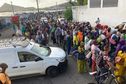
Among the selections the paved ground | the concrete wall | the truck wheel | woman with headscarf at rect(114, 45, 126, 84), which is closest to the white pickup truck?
the truck wheel

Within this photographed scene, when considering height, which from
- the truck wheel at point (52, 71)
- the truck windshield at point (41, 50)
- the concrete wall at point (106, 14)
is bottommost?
the truck wheel at point (52, 71)

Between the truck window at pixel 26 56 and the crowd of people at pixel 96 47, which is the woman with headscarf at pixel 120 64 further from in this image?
the truck window at pixel 26 56

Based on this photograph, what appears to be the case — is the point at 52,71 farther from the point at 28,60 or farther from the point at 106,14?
the point at 106,14

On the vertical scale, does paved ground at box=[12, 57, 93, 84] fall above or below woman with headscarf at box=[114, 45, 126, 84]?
below

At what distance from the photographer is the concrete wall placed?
57.6 feet

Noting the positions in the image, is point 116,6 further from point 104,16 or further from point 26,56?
point 26,56

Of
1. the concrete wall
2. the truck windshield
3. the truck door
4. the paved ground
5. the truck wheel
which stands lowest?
the paved ground

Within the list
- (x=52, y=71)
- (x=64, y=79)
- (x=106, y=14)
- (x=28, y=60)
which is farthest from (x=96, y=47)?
(x=106, y=14)

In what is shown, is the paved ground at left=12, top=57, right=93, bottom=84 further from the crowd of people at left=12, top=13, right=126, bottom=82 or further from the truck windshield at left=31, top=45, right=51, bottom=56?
the truck windshield at left=31, top=45, right=51, bottom=56

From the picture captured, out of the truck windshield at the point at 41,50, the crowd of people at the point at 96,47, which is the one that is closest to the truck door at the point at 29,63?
the truck windshield at the point at 41,50

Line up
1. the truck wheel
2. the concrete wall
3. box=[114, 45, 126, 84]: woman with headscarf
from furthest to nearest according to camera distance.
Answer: the concrete wall < the truck wheel < box=[114, 45, 126, 84]: woman with headscarf

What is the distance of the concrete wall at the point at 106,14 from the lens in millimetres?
17569

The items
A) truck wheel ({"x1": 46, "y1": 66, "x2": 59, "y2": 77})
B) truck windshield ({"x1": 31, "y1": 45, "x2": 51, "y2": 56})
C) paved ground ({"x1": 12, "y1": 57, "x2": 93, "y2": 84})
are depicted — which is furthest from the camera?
truck windshield ({"x1": 31, "y1": 45, "x2": 51, "y2": 56})

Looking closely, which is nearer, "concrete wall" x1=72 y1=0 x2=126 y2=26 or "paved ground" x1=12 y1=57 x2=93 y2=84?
"paved ground" x1=12 y1=57 x2=93 y2=84
